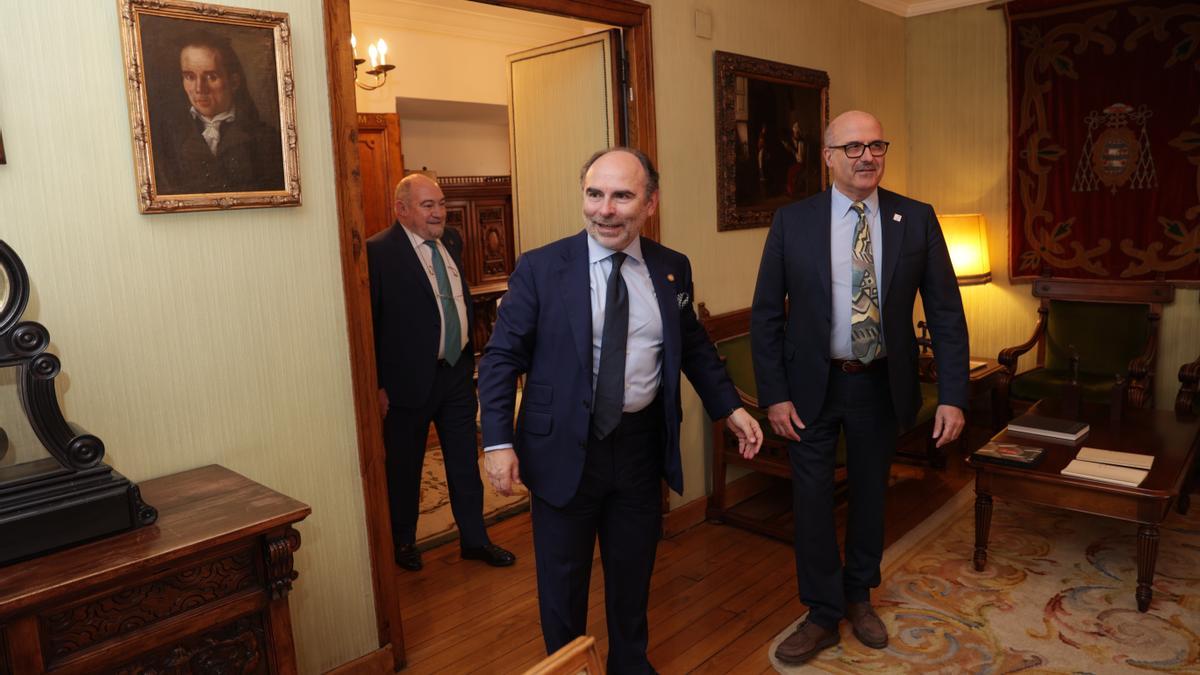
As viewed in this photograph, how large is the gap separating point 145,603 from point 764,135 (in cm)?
365

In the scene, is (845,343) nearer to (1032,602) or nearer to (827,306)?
(827,306)

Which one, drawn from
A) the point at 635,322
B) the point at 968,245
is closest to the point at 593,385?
the point at 635,322

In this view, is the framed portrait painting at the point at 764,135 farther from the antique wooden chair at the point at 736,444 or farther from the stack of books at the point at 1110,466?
the stack of books at the point at 1110,466

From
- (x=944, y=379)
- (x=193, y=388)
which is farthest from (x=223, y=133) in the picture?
(x=944, y=379)

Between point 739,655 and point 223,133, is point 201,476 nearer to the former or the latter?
point 223,133

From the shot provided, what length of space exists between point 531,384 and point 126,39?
1.32 metres

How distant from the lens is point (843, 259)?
109 inches

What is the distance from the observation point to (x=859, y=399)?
2777 mm

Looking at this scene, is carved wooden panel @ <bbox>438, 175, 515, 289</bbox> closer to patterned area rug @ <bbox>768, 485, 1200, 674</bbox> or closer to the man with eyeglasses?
patterned area rug @ <bbox>768, 485, 1200, 674</bbox>

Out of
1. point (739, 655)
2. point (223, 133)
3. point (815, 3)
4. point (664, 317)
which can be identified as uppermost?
point (815, 3)

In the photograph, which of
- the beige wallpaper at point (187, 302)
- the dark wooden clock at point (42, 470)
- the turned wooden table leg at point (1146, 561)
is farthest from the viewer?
the turned wooden table leg at point (1146, 561)

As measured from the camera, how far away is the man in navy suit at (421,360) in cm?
346

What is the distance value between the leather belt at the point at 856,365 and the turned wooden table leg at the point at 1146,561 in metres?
1.21

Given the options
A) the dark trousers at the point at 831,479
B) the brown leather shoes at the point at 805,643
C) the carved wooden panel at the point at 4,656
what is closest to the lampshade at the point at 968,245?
the dark trousers at the point at 831,479
